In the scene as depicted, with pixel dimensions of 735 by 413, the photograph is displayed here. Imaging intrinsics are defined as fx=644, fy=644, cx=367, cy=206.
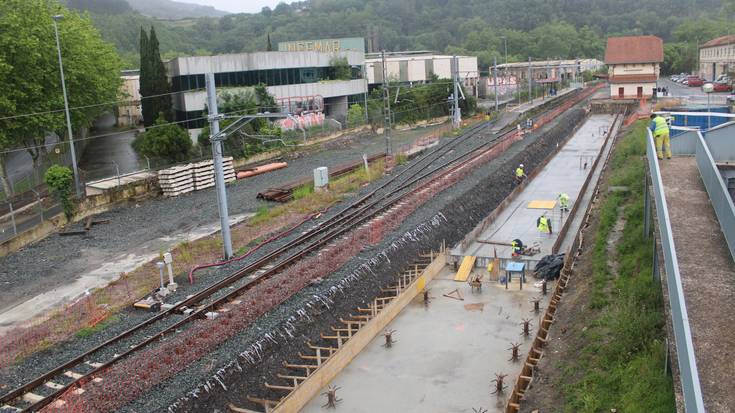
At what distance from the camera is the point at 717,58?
8244cm

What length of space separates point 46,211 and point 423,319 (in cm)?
1777

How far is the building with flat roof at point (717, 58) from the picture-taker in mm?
75800

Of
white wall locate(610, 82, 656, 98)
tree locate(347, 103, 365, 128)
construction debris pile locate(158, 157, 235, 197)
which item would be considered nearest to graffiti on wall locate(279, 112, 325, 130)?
tree locate(347, 103, 365, 128)

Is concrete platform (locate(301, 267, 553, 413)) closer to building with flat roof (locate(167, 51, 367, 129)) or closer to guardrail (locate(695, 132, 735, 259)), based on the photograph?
guardrail (locate(695, 132, 735, 259))

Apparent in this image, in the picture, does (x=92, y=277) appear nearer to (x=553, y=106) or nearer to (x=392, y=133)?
(x=392, y=133)

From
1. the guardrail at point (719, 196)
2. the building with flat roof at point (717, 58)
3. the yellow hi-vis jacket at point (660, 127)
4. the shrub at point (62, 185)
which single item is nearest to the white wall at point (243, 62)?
the shrub at point (62, 185)

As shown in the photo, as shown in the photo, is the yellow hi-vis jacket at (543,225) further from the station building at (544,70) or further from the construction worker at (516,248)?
the station building at (544,70)

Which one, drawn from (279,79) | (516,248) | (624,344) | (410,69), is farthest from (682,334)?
(410,69)

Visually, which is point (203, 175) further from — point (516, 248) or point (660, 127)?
point (660, 127)

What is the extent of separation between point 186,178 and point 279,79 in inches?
768

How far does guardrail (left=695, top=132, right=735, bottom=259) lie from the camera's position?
1112cm

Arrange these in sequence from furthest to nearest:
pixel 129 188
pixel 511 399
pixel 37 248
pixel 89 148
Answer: pixel 89 148, pixel 129 188, pixel 37 248, pixel 511 399

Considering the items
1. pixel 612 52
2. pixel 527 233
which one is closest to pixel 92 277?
pixel 527 233

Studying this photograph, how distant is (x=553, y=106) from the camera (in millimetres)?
69938
